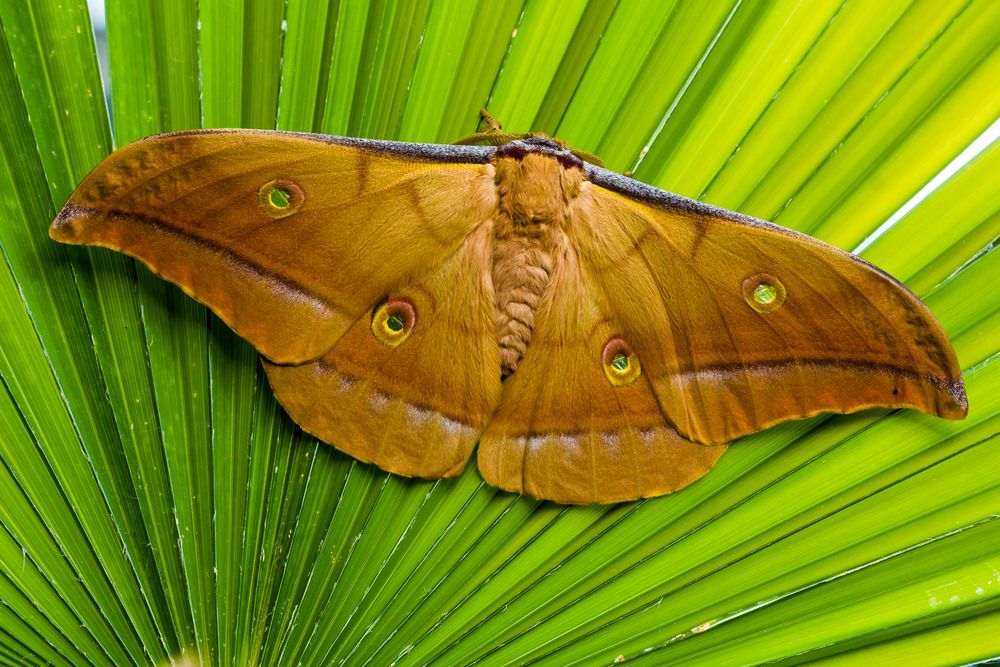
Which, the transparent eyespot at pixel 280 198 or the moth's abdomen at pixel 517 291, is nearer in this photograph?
the transparent eyespot at pixel 280 198

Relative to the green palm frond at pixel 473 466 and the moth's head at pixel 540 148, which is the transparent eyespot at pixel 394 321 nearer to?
the green palm frond at pixel 473 466

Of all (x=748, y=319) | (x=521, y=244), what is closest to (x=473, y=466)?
(x=521, y=244)

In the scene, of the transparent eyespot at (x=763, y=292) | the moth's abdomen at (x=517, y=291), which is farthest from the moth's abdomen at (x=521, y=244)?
the transparent eyespot at (x=763, y=292)

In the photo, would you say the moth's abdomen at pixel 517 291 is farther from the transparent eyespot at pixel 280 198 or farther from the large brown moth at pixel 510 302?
the transparent eyespot at pixel 280 198

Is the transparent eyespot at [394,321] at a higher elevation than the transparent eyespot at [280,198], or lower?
lower

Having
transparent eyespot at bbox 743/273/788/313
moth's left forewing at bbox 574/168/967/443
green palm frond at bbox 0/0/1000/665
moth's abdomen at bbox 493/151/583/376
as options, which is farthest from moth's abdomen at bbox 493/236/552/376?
transparent eyespot at bbox 743/273/788/313

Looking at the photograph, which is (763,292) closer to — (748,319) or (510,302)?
(748,319)

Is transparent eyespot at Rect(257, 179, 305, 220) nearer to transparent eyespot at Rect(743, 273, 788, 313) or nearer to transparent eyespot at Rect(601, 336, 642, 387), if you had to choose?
transparent eyespot at Rect(601, 336, 642, 387)
